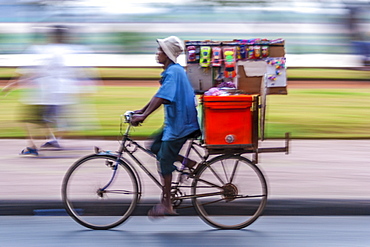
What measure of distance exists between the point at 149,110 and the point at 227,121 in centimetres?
60

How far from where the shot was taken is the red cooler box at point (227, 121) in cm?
464

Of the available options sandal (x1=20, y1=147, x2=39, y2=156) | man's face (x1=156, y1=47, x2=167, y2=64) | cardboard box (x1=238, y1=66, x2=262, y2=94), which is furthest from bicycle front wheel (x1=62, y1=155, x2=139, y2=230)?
sandal (x1=20, y1=147, x2=39, y2=156)

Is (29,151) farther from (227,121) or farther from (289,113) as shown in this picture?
(289,113)

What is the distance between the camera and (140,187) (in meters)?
4.91

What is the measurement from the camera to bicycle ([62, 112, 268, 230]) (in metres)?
4.85

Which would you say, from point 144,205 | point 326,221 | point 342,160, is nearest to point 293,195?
point 326,221

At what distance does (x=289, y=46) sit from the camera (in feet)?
73.9

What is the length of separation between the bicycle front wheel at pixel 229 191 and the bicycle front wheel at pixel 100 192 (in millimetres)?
540

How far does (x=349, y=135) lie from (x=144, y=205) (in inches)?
187

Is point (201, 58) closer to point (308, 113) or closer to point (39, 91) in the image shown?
point (39, 91)

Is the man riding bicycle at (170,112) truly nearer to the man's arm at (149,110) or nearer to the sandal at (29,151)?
the man's arm at (149,110)

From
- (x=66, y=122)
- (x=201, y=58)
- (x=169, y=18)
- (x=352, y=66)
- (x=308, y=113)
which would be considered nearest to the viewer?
(x=201, y=58)

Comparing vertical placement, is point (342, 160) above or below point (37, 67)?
below

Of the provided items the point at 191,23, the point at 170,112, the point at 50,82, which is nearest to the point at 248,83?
the point at 170,112
